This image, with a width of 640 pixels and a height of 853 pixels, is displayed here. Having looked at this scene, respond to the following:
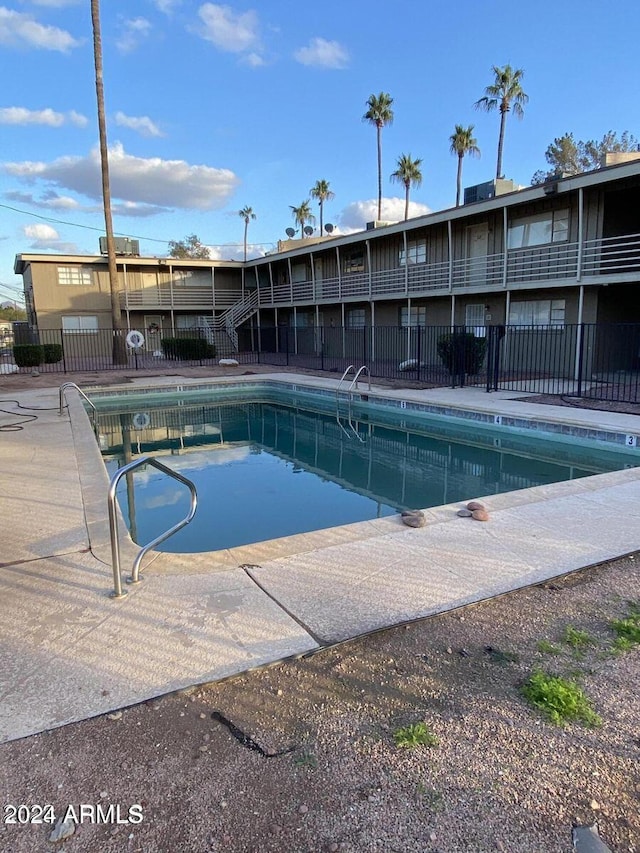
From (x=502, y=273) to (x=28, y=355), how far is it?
56.1 feet

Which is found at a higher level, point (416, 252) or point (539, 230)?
point (416, 252)

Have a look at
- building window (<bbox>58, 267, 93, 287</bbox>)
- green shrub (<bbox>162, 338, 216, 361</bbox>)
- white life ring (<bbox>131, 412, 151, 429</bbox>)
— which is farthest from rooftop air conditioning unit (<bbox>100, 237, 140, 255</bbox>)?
white life ring (<bbox>131, 412, 151, 429</bbox>)

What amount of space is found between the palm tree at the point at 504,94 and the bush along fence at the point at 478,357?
16731 millimetres

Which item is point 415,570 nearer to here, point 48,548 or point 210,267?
point 48,548

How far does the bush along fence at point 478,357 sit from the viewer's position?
1386cm

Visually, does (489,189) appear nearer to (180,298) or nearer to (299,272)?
(299,272)

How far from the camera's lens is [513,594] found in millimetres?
3424

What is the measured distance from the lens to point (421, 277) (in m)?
20.5

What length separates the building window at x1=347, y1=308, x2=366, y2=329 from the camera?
25181 millimetres

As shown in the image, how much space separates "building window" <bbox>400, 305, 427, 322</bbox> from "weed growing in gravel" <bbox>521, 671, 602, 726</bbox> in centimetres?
1936

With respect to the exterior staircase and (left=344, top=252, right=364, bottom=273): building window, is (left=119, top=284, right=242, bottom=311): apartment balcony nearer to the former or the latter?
the exterior staircase

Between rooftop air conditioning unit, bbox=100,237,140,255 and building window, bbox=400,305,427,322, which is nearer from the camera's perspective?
building window, bbox=400,305,427,322

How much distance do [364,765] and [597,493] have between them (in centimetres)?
438

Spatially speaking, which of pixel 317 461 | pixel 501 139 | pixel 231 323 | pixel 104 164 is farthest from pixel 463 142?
pixel 317 461
